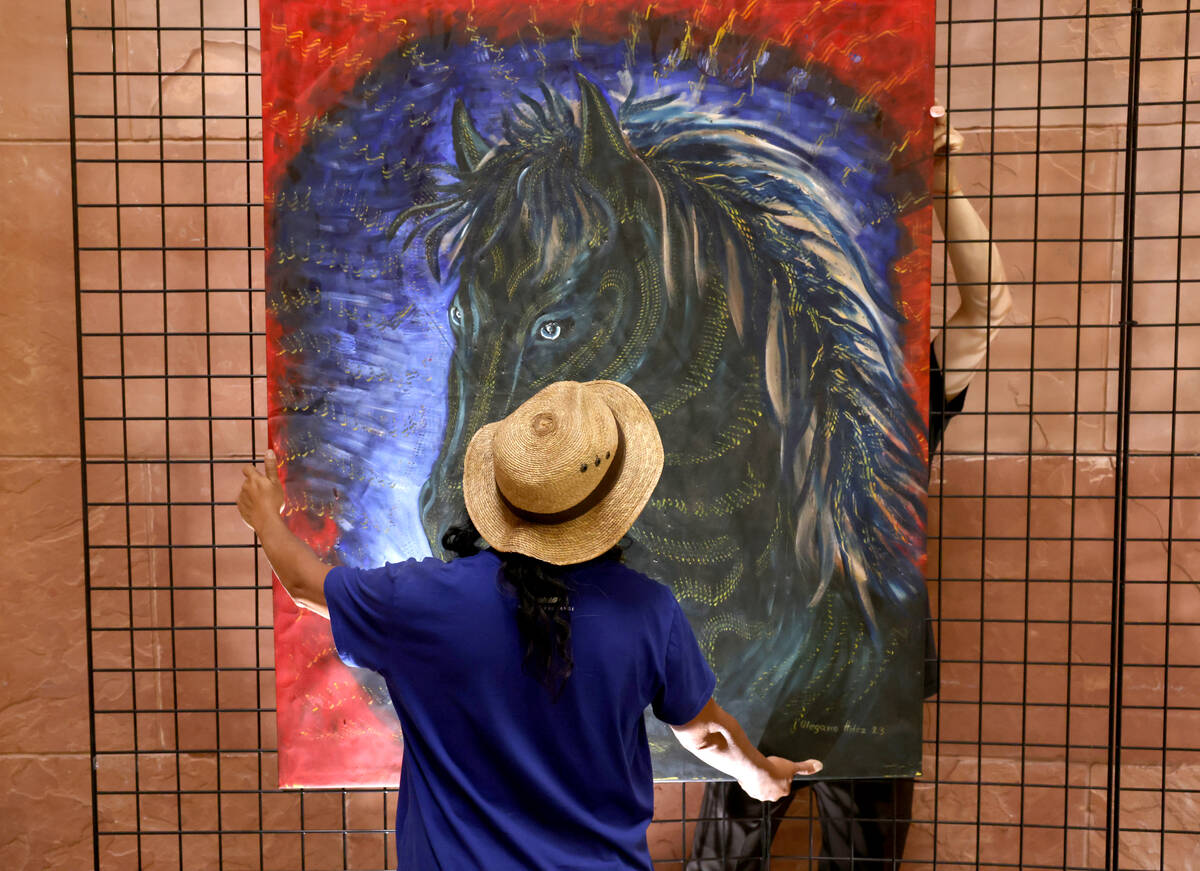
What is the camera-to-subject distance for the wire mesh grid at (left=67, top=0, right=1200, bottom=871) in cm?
208

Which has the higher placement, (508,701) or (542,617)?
(542,617)

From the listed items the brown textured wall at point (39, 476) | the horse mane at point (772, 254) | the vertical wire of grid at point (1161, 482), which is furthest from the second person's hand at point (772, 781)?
the brown textured wall at point (39, 476)

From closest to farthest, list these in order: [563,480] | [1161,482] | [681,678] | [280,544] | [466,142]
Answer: [563,480]
[681,678]
[280,544]
[466,142]
[1161,482]

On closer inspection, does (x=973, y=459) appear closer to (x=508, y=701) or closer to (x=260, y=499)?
(x=508, y=701)

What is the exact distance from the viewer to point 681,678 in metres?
1.34

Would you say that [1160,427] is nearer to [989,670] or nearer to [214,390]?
[989,670]

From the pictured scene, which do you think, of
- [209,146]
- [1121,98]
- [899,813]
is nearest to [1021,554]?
[899,813]

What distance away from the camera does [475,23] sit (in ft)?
5.95

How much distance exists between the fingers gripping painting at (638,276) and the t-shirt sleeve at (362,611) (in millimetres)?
552

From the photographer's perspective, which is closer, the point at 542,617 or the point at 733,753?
the point at 542,617

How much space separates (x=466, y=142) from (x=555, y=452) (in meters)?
0.92

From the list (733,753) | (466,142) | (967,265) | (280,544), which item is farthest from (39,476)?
(967,265)

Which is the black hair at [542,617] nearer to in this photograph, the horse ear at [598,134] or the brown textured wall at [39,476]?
the horse ear at [598,134]

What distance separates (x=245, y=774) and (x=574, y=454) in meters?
1.63
